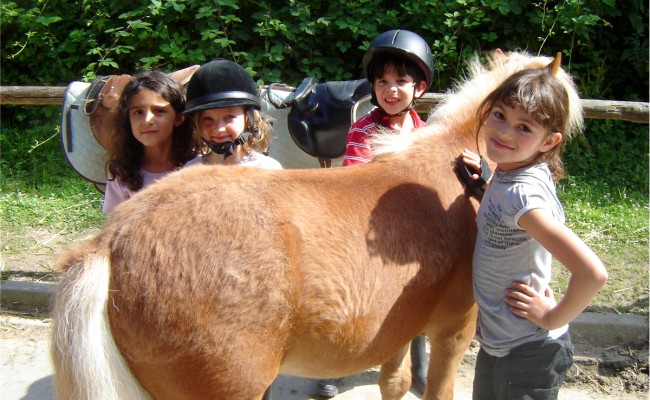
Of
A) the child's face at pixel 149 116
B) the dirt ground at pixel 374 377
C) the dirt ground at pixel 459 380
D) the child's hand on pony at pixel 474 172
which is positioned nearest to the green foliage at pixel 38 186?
the dirt ground at pixel 374 377

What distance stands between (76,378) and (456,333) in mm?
1501

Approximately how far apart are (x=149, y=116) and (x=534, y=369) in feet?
6.85

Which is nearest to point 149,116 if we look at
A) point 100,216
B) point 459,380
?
point 459,380

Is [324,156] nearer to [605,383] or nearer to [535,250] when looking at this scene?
[535,250]

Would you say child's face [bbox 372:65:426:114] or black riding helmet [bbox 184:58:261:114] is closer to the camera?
black riding helmet [bbox 184:58:261:114]

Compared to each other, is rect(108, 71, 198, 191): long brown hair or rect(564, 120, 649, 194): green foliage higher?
rect(108, 71, 198, 191): long brown hair

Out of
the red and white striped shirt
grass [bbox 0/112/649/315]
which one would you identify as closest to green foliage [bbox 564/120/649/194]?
grass [bbox 0/112/649/315]

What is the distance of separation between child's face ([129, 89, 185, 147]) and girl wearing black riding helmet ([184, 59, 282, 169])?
0.28m

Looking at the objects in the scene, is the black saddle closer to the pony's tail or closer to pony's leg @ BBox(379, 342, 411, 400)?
pony's leg @ BBox(379, 342, 411, 400)

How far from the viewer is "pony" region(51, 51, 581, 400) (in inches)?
66.6

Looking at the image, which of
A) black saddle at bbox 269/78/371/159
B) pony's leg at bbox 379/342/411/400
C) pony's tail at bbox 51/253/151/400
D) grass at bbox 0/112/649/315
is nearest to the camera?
pony's tail at bbox 51/253/151/400

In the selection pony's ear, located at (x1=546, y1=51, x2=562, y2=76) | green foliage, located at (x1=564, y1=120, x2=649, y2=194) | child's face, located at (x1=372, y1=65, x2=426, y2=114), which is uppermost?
pony's ear, located at (x1=546, y1=51, x2=562, y2=76)

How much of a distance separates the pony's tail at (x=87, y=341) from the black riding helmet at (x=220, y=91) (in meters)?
0.98

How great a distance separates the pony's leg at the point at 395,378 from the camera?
270 centimetres
